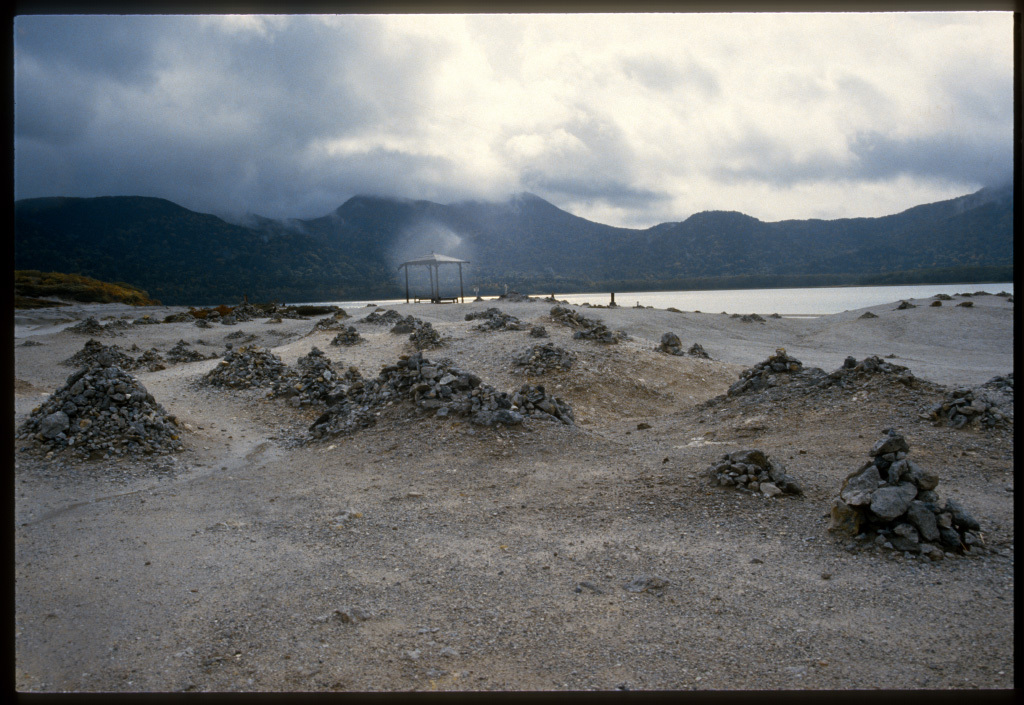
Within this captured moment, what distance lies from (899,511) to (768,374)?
5.55 meters

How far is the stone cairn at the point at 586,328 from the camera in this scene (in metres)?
15.5

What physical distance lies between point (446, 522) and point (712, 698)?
3.74 m

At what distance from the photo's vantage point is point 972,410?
6.84 m

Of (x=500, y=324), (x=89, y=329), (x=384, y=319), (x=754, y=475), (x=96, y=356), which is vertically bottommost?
(x=754, y=475)

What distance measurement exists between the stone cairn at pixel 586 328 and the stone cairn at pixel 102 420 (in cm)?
1017

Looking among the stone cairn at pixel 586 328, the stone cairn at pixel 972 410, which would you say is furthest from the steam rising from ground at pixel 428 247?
the stone cairn at pixel 972 410

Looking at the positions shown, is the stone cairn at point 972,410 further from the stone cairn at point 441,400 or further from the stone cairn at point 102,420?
the stone cairn at point 102,420

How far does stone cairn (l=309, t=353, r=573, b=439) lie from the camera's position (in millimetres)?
8203

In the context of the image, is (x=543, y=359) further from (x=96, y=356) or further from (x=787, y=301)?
(x=787, y=301)

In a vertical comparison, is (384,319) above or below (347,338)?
above

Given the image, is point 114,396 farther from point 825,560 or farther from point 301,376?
point 825,560

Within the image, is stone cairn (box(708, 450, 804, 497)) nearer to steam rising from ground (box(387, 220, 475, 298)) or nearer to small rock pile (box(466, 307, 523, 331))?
small rock pile (box(466, 307, 523, 331))

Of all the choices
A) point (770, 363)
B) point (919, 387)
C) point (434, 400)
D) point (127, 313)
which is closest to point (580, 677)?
point (434, 400)

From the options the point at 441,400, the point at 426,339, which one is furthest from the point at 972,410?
the point at 426,339
